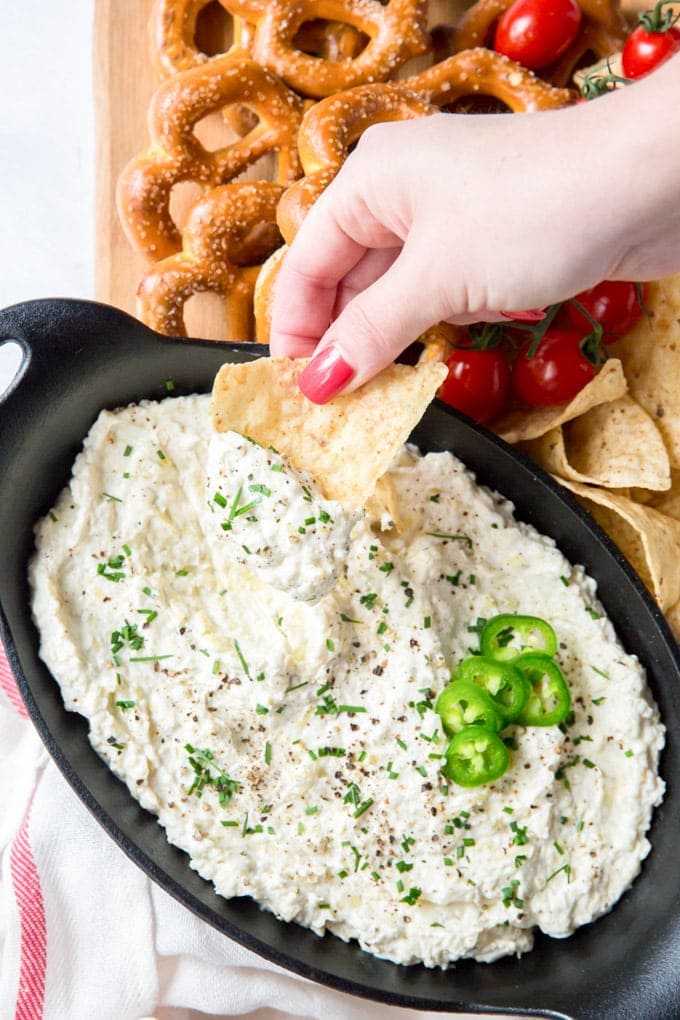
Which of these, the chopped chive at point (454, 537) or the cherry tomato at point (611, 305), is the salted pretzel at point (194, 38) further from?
the chopped chive at point (454, 537)

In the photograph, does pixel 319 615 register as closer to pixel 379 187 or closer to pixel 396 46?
pixel 379 187

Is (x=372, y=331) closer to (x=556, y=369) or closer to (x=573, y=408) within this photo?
(x=573, y=408)

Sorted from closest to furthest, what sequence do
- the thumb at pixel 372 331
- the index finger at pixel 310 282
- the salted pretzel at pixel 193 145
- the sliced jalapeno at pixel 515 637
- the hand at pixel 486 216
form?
the hand at pixel 486 216 → the thumb at pixel 372 331 → the index finger at pixel 310 282 → the sliced jalapeno at pixel 515 637 → the salted pretzel at pixel 193 145

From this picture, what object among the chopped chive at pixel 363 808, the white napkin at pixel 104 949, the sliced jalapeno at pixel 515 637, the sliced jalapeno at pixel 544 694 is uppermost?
the sliced jalapeno at pixel 515 637

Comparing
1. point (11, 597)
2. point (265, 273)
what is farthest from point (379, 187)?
point (11, 597)

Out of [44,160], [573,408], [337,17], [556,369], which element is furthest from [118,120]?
[573,408]

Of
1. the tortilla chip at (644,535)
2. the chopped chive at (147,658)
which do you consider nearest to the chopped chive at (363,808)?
the chopped chive at (147,658)
